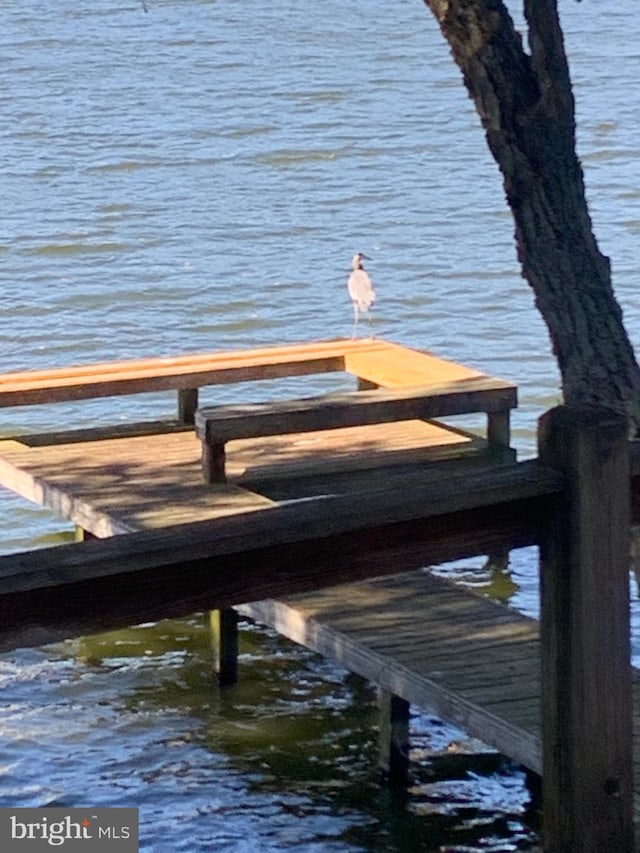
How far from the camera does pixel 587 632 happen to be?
130 inches

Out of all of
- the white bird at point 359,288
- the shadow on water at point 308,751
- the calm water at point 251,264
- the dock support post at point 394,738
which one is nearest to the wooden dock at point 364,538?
the dock support post at point 394,738

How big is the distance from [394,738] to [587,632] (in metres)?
3.11

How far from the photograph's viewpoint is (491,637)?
20.6 ft

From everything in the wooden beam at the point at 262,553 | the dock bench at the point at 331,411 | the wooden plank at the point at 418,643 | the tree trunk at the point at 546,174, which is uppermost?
the tree trunk at the point at 546,174

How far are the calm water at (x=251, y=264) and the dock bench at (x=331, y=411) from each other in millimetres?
846

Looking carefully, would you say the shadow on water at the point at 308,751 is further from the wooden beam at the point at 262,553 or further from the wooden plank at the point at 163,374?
the wooden beam at the point at 262,553

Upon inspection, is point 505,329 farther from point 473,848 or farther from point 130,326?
point 473,848

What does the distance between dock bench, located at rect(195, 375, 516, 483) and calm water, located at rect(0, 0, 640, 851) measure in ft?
2.77

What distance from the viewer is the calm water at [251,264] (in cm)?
639

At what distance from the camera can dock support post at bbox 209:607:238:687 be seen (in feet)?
24.5

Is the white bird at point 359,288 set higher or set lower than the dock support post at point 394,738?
higher

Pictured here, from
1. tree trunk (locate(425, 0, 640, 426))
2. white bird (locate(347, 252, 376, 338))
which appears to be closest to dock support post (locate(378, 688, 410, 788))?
tree trunk (locate(425, 0, 640, 426))

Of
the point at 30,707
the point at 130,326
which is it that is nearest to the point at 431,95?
the point at 130,326

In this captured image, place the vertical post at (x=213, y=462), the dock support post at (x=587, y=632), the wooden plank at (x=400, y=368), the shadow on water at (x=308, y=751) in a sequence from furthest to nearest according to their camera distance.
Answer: the wooden plank at (x=400, y=368)
the vertical post at (x=213, y=462)
the shadow on water at (x=308, y=751)
the dock support post at (x=587, y=632)
